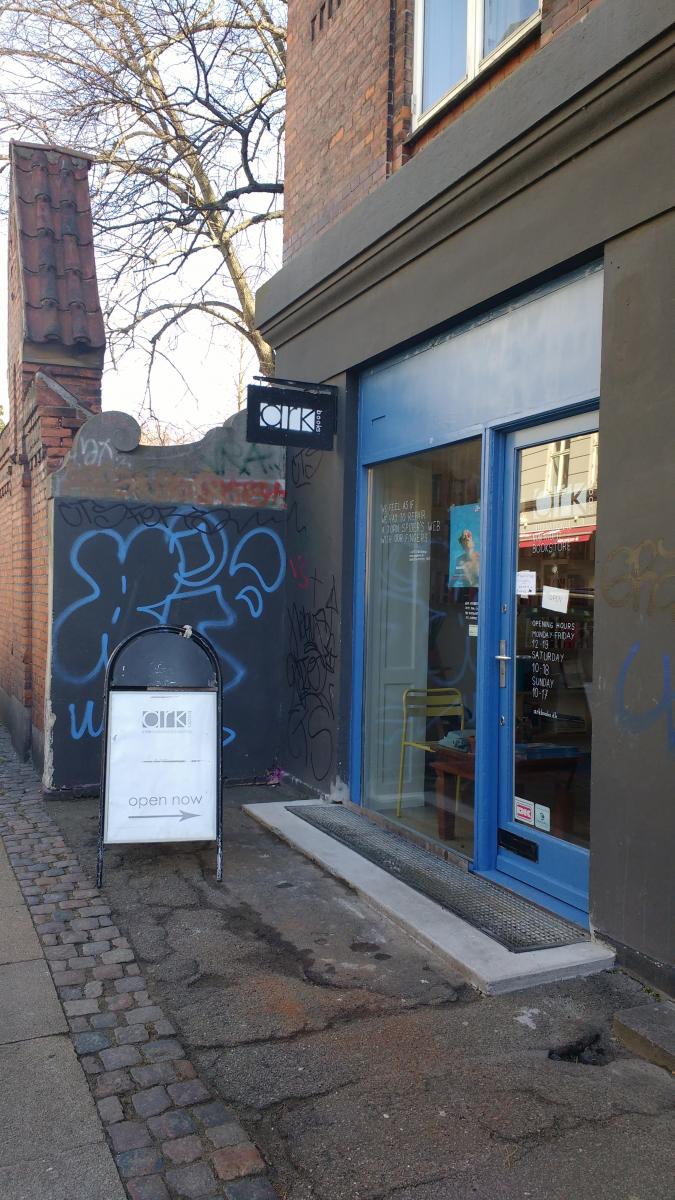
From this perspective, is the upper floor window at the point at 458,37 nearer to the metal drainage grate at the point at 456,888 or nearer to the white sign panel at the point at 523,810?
the white sign panel at the point at 523,810

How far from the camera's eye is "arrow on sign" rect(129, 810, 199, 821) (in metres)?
5.41

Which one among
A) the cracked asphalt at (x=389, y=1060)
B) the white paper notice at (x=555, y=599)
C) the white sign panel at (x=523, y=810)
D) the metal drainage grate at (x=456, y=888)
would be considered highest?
the white paper notice at (x=555, y=599)

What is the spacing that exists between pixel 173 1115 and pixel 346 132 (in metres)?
6.72

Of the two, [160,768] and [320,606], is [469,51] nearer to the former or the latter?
[320,606]

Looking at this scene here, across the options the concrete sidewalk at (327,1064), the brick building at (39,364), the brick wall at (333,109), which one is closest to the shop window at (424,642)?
the concrete sidewalk at (327,1064)

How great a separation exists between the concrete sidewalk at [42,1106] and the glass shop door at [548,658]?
250cm

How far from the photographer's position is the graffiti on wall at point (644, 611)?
3.94m

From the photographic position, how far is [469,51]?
577 centimetres

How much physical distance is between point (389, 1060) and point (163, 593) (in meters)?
4.86

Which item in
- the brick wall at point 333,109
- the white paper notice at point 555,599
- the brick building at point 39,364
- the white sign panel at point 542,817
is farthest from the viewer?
the brick building at point 39,364

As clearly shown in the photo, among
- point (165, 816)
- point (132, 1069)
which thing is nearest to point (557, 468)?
point (165, 816)

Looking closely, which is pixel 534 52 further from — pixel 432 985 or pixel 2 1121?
pixel 2 1121

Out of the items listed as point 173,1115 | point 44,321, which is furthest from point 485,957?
point 44,321

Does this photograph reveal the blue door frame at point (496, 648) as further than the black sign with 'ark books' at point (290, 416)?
No
